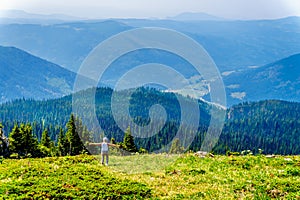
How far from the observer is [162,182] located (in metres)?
22.5

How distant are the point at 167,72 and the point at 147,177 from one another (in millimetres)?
15483

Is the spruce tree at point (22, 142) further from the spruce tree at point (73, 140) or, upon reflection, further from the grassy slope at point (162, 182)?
the grassy slope at point (162, 182)

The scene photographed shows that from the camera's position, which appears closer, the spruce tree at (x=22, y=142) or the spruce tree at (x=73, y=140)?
the spruce tree at (x=22, y=142)

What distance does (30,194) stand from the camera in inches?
734

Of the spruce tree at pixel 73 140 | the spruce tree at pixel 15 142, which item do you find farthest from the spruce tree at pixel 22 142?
the spruce tree at pixel 73 140

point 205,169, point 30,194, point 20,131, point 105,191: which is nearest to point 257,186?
point 205,169

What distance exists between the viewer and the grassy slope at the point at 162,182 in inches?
765

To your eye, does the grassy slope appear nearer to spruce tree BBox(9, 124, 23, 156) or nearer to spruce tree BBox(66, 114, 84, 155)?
spruce tree BBox(9, 124, 23, 156)

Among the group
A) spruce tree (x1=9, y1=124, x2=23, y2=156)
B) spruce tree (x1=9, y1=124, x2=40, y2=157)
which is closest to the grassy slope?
spruce tree (x1=9, y1=124, x2=23, y2=156)

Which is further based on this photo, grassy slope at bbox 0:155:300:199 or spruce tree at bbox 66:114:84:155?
spruce tree at bbox 66:114:84:155

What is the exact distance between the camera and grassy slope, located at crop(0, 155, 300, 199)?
19422mm

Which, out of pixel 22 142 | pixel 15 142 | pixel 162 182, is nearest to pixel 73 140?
pixel 22 142

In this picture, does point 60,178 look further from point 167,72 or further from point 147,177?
point 167,72

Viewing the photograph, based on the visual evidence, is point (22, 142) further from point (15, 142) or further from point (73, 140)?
point (73, 140)
